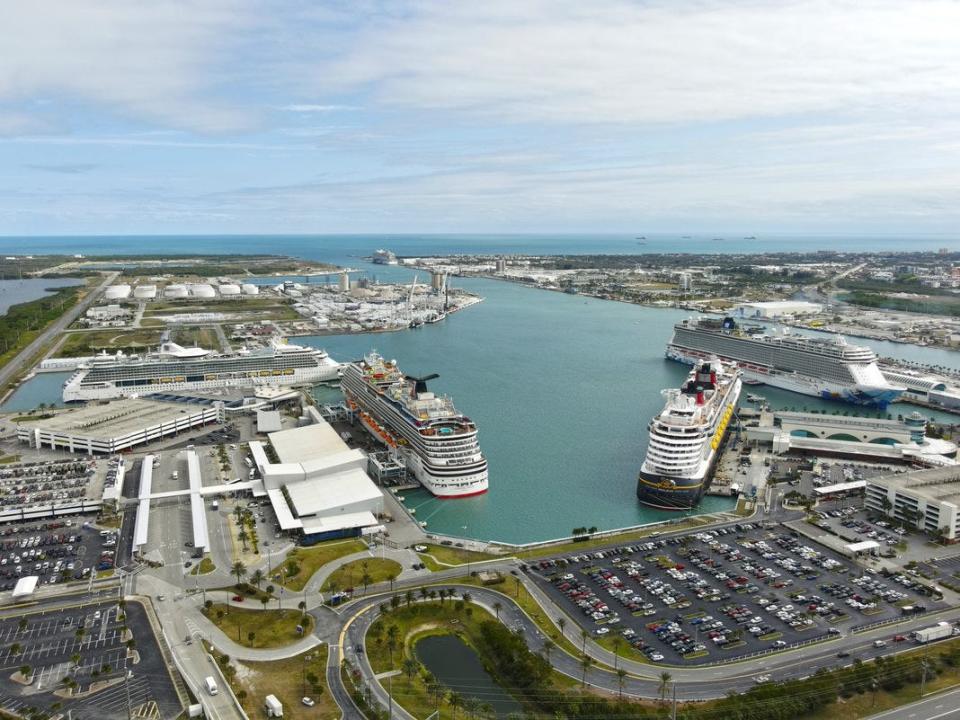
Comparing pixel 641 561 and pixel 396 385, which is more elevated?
pixel 396 385

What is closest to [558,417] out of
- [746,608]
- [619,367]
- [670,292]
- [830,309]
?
[619,367]

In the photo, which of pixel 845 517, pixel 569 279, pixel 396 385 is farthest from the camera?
pixel 569 279

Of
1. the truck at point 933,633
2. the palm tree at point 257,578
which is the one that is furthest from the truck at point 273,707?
the truck at point 933,633

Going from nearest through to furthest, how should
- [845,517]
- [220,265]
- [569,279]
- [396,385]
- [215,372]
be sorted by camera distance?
1. [845,517]
2. [396,385]
3. [215,372]
4. [569,279]
5. [220,265]

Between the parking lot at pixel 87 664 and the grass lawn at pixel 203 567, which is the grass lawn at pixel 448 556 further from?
the parking lot at pixel 87 664

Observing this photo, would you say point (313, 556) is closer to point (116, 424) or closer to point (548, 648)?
point (548, 648)

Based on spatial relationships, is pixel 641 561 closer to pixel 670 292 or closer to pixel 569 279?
pixel 670 292

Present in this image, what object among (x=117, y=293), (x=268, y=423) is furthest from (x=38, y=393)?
(x=117, y=293)
